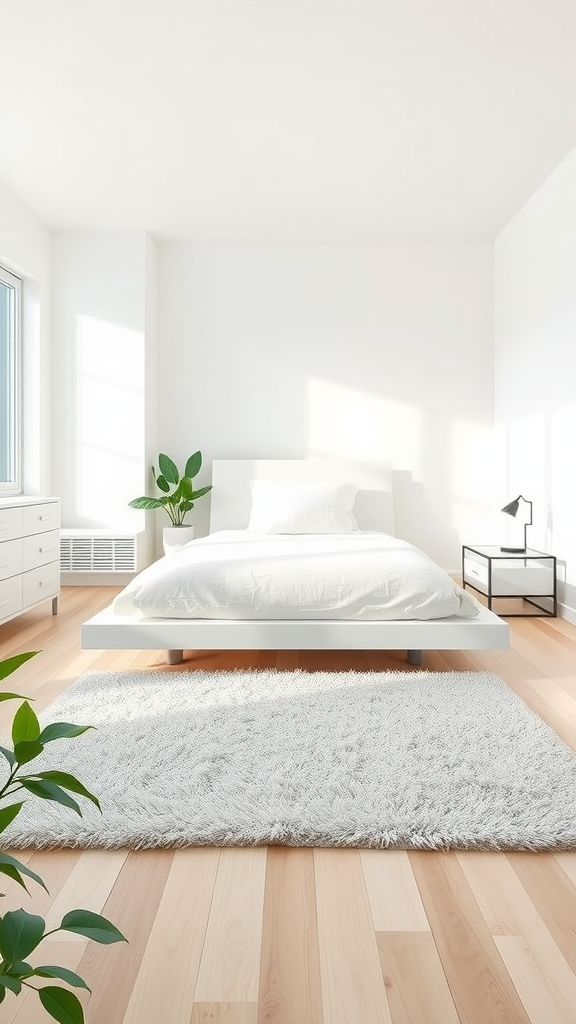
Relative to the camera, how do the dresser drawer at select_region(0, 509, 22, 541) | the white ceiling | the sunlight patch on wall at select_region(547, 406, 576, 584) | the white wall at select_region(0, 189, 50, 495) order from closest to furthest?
the white ceiling < the dresser drawer at select_region(0, 509, 22, 541) < the sunlight patch on wall at select_region(547, 406, 576, 584) < the white wall at select_region(0, 189, 50, 495)

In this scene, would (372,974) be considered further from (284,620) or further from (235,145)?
(235,145)

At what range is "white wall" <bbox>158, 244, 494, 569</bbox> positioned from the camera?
593 cm

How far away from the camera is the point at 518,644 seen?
12.5 ft

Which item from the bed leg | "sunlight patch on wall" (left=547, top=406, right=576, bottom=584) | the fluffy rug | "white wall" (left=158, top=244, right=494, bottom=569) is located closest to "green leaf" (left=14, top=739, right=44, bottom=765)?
the fluffy rug

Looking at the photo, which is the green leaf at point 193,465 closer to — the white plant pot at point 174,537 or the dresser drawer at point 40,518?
the white plant pot at point 174,537

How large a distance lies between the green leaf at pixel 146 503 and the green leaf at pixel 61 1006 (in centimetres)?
500

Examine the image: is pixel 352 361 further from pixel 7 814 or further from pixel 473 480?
pixel 7 814

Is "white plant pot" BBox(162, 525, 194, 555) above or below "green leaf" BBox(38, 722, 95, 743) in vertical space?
below

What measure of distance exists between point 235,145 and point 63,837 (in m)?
3.71

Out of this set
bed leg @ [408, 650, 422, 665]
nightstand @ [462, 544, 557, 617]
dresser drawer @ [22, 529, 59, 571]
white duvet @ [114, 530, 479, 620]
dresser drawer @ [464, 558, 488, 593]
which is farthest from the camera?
dresser drawer @ [464, 558, 488, 593]

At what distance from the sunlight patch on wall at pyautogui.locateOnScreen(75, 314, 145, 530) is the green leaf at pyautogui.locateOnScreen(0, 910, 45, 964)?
5.12 m

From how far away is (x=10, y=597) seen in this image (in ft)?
12.8

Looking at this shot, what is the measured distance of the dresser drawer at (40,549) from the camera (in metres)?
4.11

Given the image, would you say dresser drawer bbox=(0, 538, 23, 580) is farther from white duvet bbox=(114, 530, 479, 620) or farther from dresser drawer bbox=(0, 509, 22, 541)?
white duvet bbox=(114, 530, 479, 620)
